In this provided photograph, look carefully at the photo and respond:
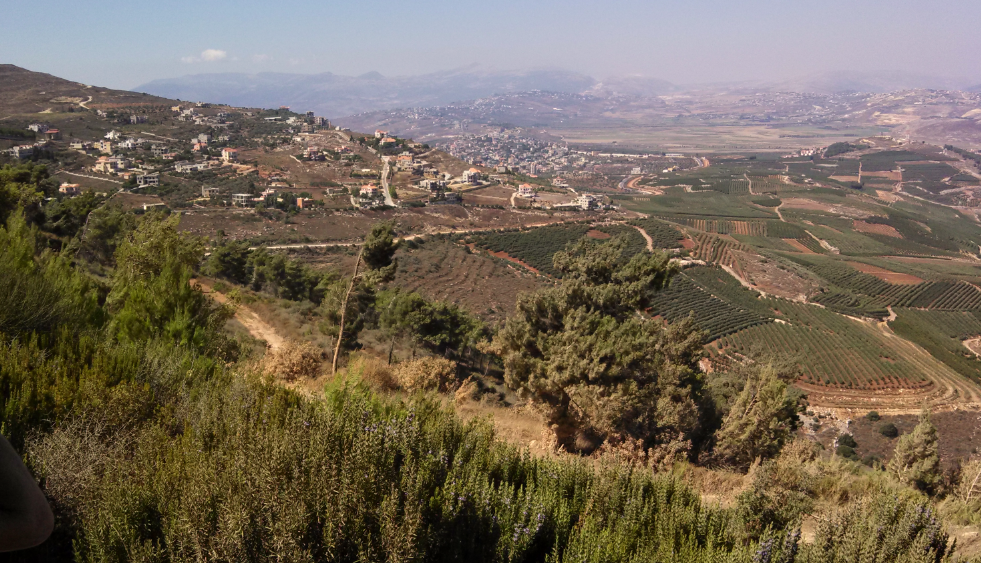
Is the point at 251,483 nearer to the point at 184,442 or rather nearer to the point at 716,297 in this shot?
the point at 184,442

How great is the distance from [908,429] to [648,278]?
24.2 meters

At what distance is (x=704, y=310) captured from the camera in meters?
41.5

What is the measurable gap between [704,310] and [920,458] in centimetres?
3284

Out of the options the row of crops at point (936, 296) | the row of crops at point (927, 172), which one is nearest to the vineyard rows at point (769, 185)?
the row of crops at point (927, 172)

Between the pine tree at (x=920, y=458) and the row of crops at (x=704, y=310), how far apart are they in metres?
25.7

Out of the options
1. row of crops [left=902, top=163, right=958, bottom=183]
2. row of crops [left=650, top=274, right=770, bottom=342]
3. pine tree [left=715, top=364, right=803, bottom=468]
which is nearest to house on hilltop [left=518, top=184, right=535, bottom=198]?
row of crops [left=650, top=274, right=770, bottom=342]

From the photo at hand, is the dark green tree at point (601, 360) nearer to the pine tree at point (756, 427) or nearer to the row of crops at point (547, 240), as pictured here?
the pine tree at point (756, 427)

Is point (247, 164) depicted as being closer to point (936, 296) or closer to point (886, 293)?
point (886, 293)

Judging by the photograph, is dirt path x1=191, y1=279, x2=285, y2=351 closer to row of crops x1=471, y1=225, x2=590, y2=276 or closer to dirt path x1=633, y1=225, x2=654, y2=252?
row of crops x1=471, y1=225, x2=590, y2=276

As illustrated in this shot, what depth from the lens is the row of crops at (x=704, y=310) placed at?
1500 inches

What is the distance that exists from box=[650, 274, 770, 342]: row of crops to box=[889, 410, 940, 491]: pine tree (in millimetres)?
25702

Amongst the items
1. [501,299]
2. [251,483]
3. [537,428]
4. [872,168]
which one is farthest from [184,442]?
[872,168]

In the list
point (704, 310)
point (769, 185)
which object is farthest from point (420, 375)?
point (769, 185)

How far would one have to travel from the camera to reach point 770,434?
29.0ft
